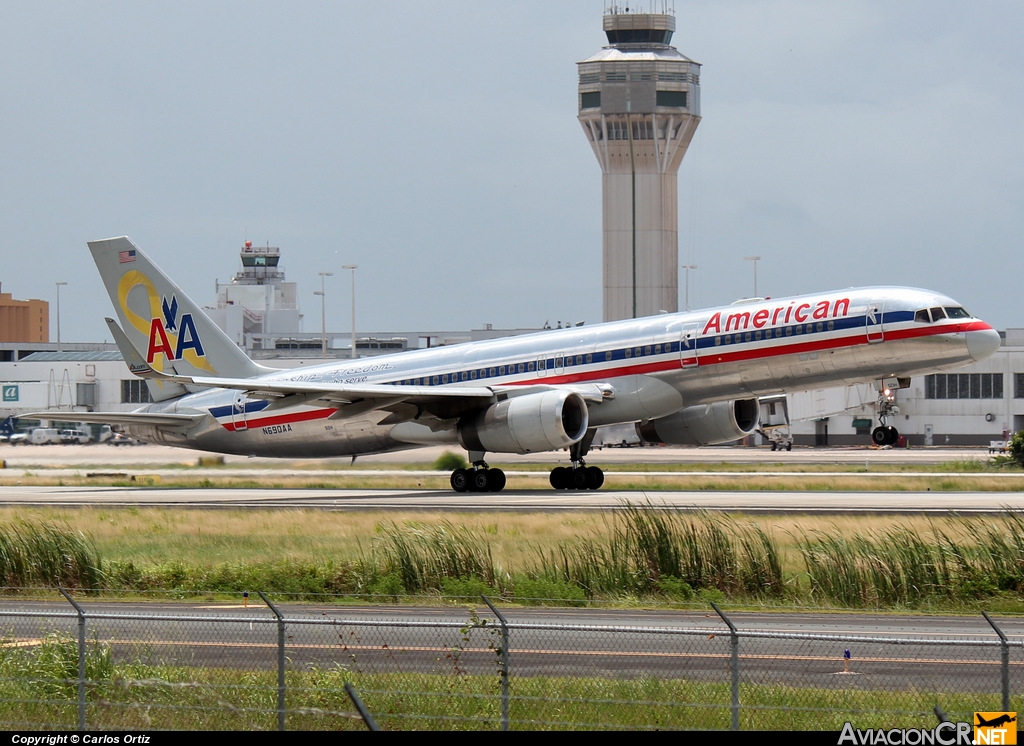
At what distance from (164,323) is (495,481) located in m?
15.3

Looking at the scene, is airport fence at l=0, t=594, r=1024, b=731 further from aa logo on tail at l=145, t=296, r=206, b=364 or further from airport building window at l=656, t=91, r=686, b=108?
airport building window at l=656, t=91, r=686, b=108

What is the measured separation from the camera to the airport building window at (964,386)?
354 feet

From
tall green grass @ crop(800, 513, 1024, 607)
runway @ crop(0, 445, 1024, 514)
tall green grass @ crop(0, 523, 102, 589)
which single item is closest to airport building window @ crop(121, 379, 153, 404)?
runway @ crop(0, 445, 1024, 514)

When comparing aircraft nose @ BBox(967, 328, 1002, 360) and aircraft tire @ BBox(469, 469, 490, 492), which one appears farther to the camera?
aircraft tire @ BBox(469, 469, 490, 492)

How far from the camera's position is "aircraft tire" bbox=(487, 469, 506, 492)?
45594 mm

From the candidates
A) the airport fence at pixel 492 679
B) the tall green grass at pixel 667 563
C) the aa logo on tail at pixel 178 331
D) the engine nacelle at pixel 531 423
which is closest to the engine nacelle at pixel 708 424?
the engine nacelle at pixel 531 423

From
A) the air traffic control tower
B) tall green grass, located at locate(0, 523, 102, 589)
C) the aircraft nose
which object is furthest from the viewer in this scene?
the air traffic control tower

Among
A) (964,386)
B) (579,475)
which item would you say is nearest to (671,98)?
(964,386)

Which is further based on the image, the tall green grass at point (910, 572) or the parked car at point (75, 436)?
the parked car at point (75, 436)

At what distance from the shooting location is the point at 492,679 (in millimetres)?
14789

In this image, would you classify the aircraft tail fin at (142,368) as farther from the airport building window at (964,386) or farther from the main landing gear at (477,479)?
the airport building window at (964,386)

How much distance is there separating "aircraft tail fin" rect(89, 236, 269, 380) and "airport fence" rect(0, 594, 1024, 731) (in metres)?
34.0

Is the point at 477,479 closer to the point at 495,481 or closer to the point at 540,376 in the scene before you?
the point at 495,481

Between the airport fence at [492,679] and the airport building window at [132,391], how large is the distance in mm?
93567
